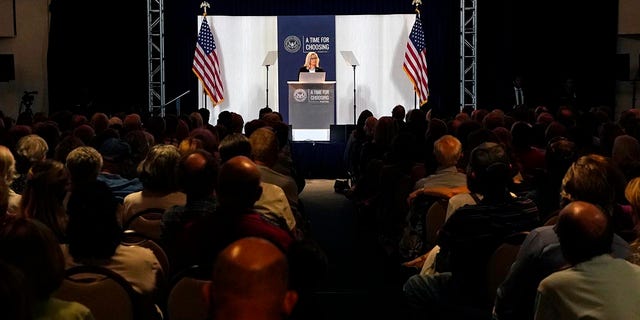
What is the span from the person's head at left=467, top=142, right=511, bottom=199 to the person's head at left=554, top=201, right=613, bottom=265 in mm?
1373

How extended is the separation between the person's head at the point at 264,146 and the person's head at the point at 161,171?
1076 millimetres

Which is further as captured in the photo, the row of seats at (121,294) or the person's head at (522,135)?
the person's head at (522,135)

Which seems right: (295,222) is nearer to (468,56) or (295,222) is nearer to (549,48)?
(468,56)

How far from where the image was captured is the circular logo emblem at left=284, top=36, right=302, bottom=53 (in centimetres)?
1659

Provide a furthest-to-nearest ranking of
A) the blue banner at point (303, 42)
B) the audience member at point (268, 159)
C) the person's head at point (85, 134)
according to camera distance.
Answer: the blue banner at point (303, 42)
the person's head at point (85, 134)
the audience member at point (268, 159)

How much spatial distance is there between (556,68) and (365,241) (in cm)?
803

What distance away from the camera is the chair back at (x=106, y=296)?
3.72 m

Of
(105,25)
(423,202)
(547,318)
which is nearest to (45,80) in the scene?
(105,25)

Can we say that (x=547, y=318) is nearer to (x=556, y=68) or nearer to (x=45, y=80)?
(x=556, y=68)

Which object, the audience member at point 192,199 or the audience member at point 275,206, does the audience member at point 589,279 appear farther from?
the audience member at point 275,206

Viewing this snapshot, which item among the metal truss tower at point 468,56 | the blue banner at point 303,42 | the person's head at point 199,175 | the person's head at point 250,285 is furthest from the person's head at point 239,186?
the blue banner at point 303,42

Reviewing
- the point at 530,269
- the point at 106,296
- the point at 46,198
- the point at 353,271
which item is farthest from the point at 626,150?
the point at 106,296

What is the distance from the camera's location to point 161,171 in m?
5.66

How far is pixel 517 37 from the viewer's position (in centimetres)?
1650
